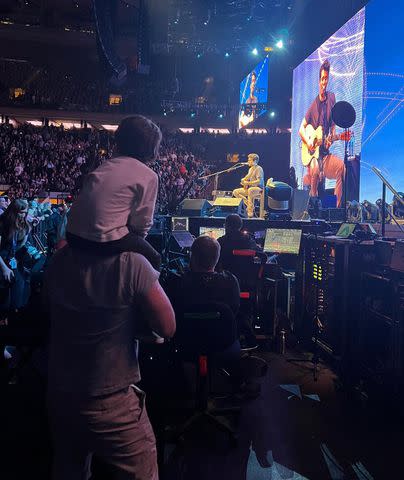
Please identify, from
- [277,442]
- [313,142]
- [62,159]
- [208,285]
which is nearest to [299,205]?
[208,285]

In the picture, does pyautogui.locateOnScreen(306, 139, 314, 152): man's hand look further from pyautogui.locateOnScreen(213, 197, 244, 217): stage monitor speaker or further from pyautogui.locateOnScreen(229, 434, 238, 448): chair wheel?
pyautogui.locateOnScreen(229, 434, 238, 448): chair wheel

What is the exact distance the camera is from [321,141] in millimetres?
10383

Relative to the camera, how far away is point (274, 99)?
18.8 meters

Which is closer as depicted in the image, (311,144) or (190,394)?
(190,394)

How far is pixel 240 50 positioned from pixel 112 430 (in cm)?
1614

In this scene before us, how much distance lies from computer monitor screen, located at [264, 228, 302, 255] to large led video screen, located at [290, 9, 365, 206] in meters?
3.20

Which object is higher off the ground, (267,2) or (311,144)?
(267,2)

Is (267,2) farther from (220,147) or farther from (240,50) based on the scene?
(220,147)

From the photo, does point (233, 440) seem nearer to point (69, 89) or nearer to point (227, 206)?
point (227, 206)

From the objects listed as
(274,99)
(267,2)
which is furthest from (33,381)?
(274,99)

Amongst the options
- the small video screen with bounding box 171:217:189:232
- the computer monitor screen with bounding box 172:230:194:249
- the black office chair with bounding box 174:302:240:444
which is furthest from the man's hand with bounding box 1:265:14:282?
the small video screen with bounding box 171:217:189:232

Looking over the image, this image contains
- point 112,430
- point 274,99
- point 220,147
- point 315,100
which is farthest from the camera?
point 220,147

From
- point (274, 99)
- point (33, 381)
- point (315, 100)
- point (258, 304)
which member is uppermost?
point (274, 99)

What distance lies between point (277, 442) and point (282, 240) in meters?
2.91
